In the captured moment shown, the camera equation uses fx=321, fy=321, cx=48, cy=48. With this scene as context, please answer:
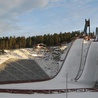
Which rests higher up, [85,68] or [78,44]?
[78,44]

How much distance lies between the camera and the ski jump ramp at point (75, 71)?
28.8 m

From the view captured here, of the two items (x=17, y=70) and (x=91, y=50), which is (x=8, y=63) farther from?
(x=91, y=50)

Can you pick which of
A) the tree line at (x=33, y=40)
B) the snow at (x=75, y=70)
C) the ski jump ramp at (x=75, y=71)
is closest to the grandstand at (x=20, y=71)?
the snow at (x=75, y=70)

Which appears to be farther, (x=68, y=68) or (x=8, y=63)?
(x=8, y=63)

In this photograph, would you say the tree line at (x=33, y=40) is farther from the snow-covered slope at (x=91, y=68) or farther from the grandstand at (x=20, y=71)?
the snow-covered slope at (x=91, y=68)

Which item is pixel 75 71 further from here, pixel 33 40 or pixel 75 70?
pixel 33 40

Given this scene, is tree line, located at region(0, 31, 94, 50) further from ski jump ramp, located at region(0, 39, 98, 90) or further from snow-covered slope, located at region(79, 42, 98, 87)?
snow-covered slope, located at region(79, 42, 98, 87)

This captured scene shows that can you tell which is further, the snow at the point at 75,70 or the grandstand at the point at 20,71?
the grandstand at the point at 20,71

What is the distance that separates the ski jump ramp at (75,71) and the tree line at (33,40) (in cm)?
3243

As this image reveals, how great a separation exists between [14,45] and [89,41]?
108ft

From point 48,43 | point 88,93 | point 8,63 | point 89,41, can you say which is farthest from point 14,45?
point 88,93

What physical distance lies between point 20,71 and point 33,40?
38.9 meters

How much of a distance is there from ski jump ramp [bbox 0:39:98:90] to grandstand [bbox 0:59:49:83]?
3.24 meters

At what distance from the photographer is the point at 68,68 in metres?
33.5
